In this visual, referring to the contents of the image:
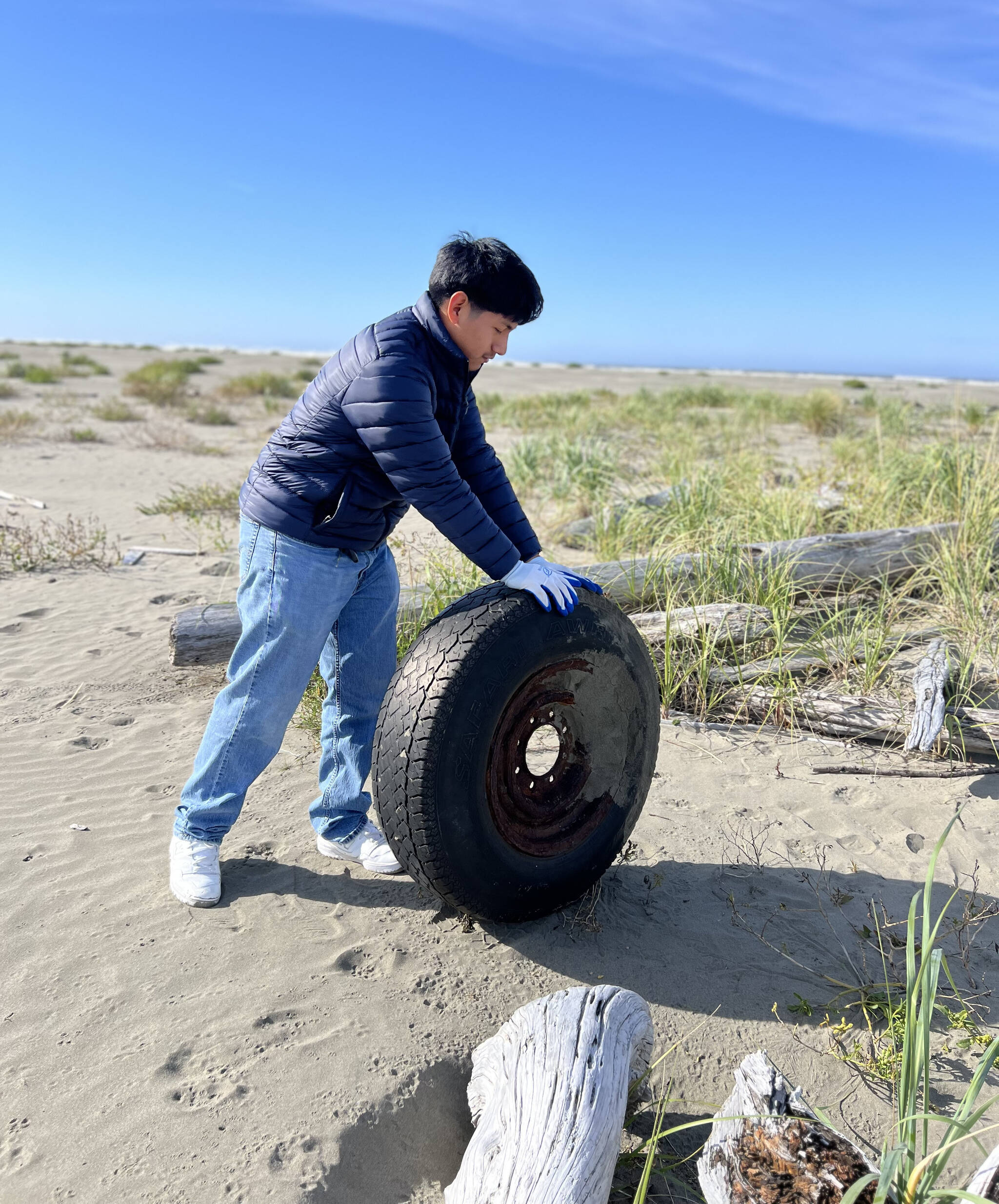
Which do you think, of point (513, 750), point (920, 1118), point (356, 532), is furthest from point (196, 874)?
point (920, 1118)

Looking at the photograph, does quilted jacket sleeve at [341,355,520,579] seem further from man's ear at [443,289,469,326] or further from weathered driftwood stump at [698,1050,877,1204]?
weathered driftwood stump at [698,1050,877,1204]

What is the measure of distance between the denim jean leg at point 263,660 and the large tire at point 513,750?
0.34 m

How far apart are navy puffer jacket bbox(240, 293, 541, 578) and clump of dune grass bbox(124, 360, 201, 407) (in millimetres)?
17630

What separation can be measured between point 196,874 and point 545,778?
1151mm

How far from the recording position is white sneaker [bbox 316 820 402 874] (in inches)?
119

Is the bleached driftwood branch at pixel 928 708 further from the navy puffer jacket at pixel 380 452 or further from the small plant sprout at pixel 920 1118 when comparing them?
the navy puffer jacket at pixel 380 452

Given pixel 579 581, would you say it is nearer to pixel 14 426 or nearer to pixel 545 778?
pixel 545 778

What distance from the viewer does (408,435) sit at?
2318 mm

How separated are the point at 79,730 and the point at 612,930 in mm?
2696

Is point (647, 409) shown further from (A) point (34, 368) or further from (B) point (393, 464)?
(A) point (34, 368)

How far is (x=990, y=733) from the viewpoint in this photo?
152 inches

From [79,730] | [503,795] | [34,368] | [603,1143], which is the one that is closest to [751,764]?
[503,795]

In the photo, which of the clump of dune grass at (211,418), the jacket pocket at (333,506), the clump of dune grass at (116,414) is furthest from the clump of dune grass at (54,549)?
the clump of dune grass at (211,418)

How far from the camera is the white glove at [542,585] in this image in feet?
8.25
